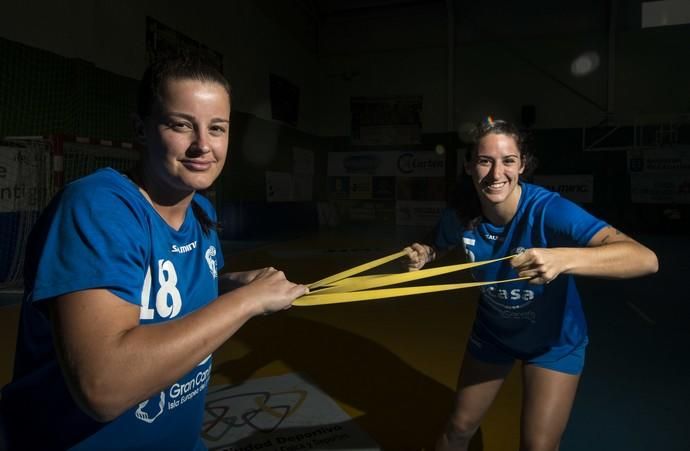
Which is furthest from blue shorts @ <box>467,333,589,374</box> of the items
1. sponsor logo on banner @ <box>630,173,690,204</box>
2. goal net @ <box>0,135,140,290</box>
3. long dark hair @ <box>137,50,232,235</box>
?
sponsor logo on banner @ <box>630,173,690,204</box>

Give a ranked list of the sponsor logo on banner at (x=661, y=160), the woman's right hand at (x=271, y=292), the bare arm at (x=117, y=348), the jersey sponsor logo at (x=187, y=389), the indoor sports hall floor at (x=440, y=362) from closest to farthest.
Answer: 1. the bare arm at (x=117, y=348)
2. the woman's right hand at (x=271, y=292)
3. the jersey sponsor logo at (x=187, y=389)
4. the indoor sports hall floor at (x=440, y=362)
5. the sponsor logo on banner at (x=661, y=160)

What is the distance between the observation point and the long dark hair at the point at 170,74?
1.18m

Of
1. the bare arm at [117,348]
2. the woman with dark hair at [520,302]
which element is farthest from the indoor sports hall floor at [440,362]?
the bare arm at [117,348]

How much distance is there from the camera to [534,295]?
203 cm

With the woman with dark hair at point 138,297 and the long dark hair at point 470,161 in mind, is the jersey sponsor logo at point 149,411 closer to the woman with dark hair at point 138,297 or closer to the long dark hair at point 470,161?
the woman with dark hair at point 138,297

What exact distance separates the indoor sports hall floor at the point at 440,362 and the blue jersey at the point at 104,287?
154 centimetres

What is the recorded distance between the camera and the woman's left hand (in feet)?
4.98

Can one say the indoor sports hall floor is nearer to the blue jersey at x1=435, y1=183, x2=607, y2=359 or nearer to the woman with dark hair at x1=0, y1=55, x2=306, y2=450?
the blue jersey at x1=435, y1=183, x2=607, y2=359

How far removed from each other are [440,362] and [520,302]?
1745 mm

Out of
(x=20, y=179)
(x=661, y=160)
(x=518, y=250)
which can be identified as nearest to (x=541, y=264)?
(x=518, y=250)

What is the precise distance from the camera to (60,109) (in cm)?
719

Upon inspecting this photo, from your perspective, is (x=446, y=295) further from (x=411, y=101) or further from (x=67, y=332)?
(x=411, y=101)

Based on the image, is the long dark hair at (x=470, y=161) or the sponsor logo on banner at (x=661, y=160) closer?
the long dark hair at (x=470, y=161)

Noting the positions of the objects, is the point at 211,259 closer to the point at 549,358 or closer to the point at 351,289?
the point at 351,289
